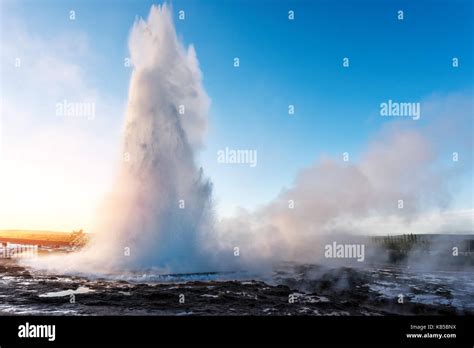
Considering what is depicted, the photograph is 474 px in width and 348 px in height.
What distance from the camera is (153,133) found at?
1678cm

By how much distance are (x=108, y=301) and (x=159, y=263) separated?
215 inches

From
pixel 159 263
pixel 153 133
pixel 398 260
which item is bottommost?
pixel 398 260

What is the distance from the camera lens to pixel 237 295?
9.83 meters

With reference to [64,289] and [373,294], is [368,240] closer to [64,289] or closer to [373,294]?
[373,294]

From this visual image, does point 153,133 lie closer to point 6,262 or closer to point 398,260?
point 6,262

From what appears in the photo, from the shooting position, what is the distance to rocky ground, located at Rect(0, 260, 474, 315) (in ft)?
26.0

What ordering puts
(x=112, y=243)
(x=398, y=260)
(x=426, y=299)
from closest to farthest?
(x=426, y=299)
(x=112, y=243)
(x=398, y=260)

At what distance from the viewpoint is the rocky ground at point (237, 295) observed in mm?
7930
